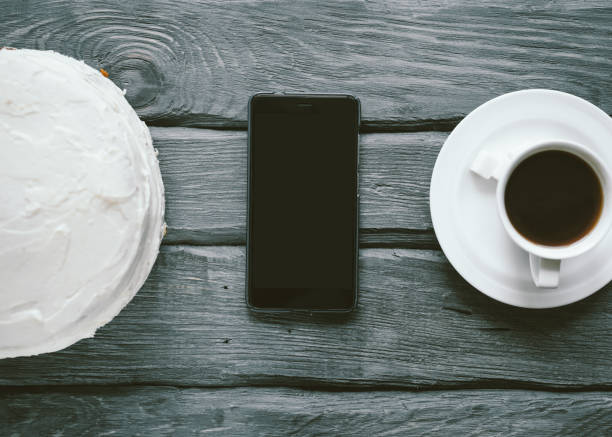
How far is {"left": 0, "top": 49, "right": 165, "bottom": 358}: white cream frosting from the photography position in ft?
1.53

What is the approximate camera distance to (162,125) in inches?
23.6

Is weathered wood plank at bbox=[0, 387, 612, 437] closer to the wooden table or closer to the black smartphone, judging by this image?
A: the wooden table

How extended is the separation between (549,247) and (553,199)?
0.17 feet

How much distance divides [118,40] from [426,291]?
1.52ft

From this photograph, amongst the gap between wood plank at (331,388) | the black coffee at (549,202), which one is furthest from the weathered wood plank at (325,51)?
the gap between wood plank at (331,388)

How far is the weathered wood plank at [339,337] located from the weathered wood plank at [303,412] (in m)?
0.02

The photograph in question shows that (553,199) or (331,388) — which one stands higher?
(553,199)

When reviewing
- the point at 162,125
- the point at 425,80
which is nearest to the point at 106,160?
the point at 162,125

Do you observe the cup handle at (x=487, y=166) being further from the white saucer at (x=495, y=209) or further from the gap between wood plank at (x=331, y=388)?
the gap between wood plank at (x=331, y=388)

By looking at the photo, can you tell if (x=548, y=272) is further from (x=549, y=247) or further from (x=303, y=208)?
(x=303, y=208)

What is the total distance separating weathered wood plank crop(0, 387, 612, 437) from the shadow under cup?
0.21 meters

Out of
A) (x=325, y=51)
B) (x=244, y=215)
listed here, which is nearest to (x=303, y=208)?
(x=244, y=215)

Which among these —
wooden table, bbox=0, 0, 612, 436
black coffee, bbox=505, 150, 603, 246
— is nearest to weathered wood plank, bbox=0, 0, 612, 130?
wooden table, bbox=0, 0, 612, 436

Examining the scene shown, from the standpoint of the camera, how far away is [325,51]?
0.60 metres
